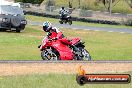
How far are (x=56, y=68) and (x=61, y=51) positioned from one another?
222 cm

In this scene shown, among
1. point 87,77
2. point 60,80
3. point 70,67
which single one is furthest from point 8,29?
point 87,77

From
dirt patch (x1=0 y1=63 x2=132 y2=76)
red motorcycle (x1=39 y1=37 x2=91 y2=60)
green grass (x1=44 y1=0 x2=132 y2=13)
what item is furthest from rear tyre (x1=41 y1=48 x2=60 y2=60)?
green grass (x1=44 y1=0 x2=132 y2=13)

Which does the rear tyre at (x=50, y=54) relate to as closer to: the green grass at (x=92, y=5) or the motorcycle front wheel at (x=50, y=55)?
the motorcycle front wheel at (x=50, y=55)

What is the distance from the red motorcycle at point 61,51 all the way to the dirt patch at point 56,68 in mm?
1825

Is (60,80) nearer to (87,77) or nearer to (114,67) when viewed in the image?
(114,67)

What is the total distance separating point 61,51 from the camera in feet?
44.3

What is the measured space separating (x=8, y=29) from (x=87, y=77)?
28.4 meters

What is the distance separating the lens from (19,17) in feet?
98.6

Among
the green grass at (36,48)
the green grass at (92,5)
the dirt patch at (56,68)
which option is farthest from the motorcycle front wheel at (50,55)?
the green grass at (92,5)

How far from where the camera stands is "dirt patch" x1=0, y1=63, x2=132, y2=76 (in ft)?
35.7

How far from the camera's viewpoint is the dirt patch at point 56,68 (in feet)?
35.7

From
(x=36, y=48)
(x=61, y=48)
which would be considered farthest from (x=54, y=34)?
(x=36, y=48)

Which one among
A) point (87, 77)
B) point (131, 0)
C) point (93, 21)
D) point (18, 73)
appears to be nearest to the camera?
point (87, 77)

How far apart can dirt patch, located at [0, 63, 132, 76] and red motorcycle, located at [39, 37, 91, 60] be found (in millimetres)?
1825
